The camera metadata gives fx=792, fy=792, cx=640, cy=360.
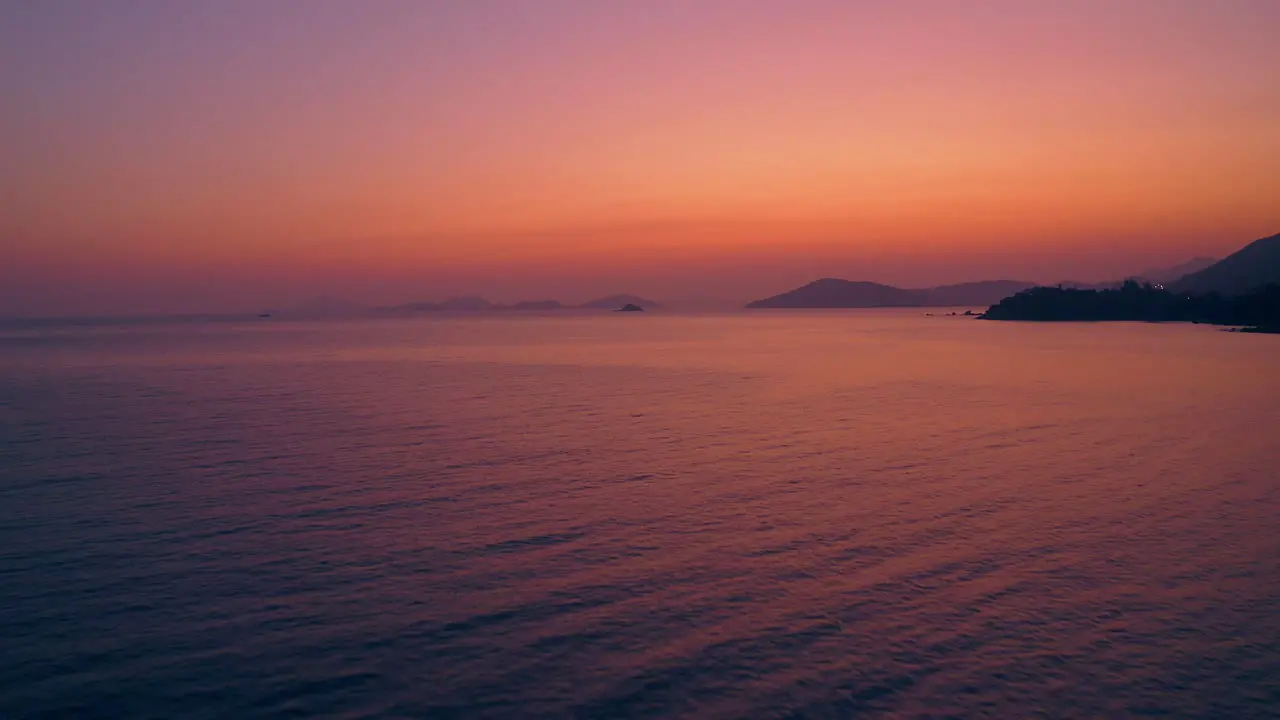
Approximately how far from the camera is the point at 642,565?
20312mm

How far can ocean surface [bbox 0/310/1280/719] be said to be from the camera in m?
14.2

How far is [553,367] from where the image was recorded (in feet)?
299

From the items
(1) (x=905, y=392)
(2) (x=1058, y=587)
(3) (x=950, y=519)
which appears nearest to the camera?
(2) (x=1058, y=587)

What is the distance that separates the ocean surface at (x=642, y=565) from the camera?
14.2 m

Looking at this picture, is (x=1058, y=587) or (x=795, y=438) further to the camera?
(x=795, y=438)

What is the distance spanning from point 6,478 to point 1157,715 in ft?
125

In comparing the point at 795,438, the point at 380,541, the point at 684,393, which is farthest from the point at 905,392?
the point at 380,541

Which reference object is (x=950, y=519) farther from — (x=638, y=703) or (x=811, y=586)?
(x=638, y=703)

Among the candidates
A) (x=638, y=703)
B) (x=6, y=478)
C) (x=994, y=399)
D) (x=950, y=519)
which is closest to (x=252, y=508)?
(x=6, y=478)

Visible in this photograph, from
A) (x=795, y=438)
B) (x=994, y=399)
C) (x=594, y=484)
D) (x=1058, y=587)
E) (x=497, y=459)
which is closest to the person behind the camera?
(x=1058, y=587)

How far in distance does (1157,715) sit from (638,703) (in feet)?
28.8

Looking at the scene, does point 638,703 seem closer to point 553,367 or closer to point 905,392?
point 905,392

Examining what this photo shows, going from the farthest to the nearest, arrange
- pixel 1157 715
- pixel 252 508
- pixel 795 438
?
1. pixel 795 438
2. pixel 252 508
3. pixel 1157 715

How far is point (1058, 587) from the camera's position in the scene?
18.8 meters
